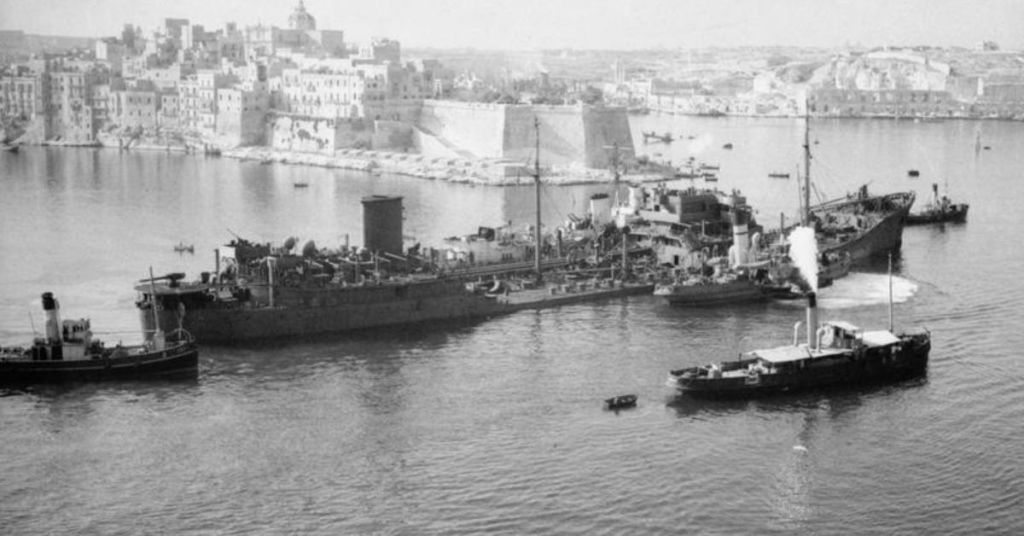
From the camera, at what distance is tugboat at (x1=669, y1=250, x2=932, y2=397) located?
1109 centimetres

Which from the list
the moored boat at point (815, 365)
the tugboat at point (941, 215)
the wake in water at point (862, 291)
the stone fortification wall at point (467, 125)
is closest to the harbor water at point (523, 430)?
the wake in water at point (862, 291)

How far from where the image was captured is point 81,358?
11508 millimetres

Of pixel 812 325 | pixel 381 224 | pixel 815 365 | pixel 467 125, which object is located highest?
pixel 467 125

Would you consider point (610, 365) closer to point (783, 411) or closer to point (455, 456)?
point (783, 411)

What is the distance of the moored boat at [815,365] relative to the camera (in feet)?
36.4

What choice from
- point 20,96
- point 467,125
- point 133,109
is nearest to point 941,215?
point 467,125

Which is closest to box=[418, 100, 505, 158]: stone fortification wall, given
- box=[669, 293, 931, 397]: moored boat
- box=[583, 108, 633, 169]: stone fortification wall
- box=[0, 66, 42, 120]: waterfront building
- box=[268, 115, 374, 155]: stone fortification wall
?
box=[268, 115, 374, 155]: stone fortification wall

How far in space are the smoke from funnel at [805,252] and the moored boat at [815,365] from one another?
3.47 meters

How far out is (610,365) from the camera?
12.1 metres

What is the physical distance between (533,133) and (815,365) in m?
22.0

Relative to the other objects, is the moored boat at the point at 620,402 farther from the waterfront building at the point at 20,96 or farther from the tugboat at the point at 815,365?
the waterfront building at the point at 20,96

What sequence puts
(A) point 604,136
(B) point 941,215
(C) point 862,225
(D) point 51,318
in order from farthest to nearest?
(A) point 604,136
(B) point 941,215
(C) point 862,225
(D) point 51,318

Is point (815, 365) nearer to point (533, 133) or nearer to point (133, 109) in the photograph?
point (533, 133)

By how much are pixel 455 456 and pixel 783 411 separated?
2.87m
